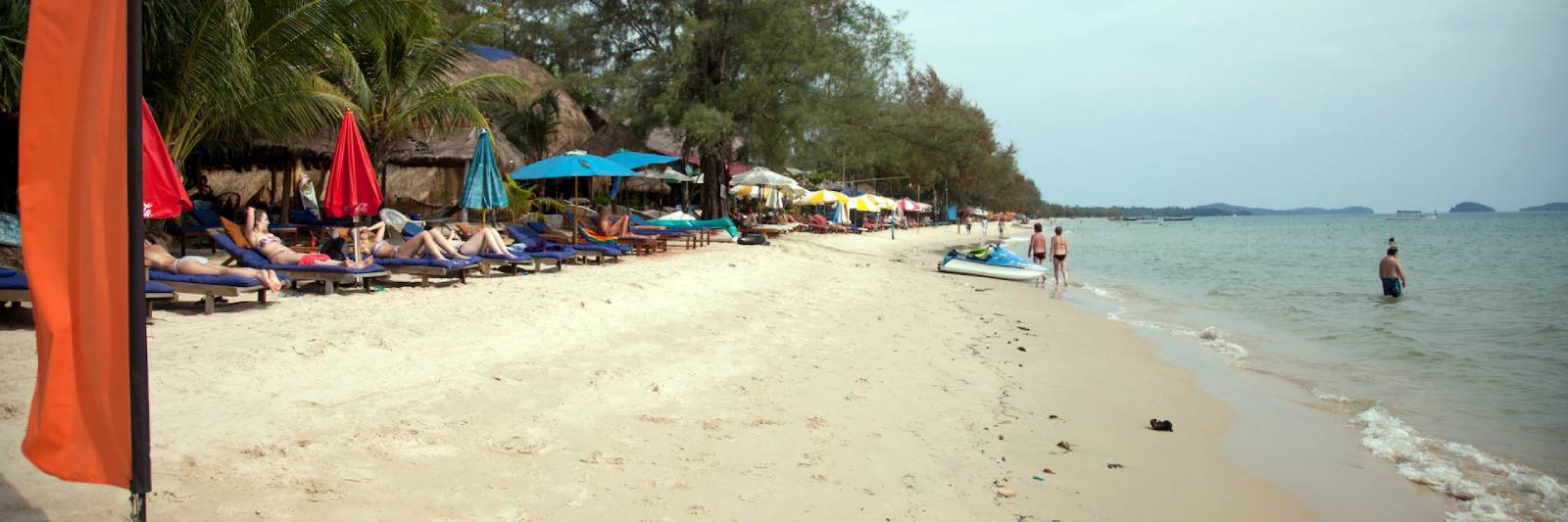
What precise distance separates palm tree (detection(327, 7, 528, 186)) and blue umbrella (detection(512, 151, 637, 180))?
1069mm

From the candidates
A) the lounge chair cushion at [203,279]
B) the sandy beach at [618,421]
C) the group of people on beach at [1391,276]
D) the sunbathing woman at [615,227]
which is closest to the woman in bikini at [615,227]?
the sunbathing woman at [615,227]

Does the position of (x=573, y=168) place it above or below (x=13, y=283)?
above

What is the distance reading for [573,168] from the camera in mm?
13500

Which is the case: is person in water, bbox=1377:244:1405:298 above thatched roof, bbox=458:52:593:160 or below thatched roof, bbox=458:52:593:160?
below

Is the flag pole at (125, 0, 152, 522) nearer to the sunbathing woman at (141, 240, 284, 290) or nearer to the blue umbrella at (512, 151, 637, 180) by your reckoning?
the sunbathing woman at (141, 240, 284, 290)

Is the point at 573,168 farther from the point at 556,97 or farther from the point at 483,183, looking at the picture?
the point at 556,97

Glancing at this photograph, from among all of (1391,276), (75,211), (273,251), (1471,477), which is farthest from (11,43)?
(1391,276)

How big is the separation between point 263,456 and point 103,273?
1.61 meters

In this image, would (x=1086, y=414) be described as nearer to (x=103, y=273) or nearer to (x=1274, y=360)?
(x=1274, y=360)

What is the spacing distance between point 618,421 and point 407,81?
11.4 meters

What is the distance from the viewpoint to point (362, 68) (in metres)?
13.7

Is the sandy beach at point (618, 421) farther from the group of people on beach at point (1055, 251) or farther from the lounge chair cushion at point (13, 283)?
the group of people on beach at point (1055, 251)

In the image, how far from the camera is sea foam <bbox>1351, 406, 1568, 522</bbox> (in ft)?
13.9

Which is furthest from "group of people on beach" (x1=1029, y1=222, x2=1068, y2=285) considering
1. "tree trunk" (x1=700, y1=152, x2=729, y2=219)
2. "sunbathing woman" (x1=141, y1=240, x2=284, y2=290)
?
"sunbathing woman" (x1=141, y1=240, x2=284, y2=290)
